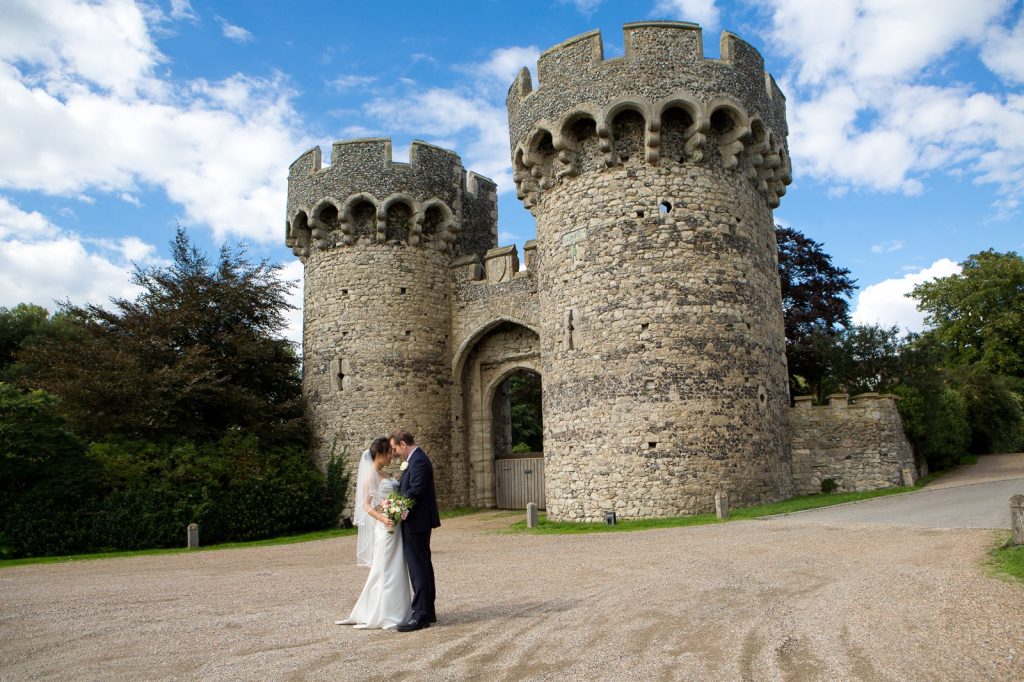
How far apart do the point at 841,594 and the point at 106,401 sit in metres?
15.1

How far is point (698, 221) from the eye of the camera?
15.2 meters

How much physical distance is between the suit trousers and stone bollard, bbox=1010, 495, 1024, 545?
6.02 metres

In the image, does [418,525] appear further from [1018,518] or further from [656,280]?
[656,280]

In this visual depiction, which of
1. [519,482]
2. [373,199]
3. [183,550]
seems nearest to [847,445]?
[519,482]

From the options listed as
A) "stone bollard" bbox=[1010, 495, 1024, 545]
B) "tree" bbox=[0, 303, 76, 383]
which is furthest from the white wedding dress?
"tree" bbox=[0, 303, 76, 383]

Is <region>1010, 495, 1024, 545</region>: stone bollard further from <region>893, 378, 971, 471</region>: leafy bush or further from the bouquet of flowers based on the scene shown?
<region>893, 378, 971, 471</region>: leafy bush

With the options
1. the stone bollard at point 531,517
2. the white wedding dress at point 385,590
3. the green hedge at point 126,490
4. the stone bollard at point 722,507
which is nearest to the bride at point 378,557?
the white wedding dress at point 385,590

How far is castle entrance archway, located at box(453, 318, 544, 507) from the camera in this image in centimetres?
2027

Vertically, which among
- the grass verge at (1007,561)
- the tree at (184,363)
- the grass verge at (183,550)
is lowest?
the grass verge at (183,550)

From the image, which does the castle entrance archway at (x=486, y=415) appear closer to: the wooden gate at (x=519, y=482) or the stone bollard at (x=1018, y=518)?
the wooden gate at (x=519, y=482)

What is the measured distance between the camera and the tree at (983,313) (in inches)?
1270

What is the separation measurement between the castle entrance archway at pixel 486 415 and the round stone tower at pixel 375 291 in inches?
22.3

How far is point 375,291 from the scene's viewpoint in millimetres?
20000

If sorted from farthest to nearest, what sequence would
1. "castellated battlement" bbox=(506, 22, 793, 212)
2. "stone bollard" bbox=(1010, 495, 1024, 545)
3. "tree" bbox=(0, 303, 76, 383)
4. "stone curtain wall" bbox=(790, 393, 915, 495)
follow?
"tree" bbox=(0, 303, 76, 383) < "stone curtain wall" bbox=(790, 393, 915, 495) < "castellated battlement" bbox=(506, 22, 793, 212) < "stone bollard" bbox=(1010, 495, 1024, 545)
